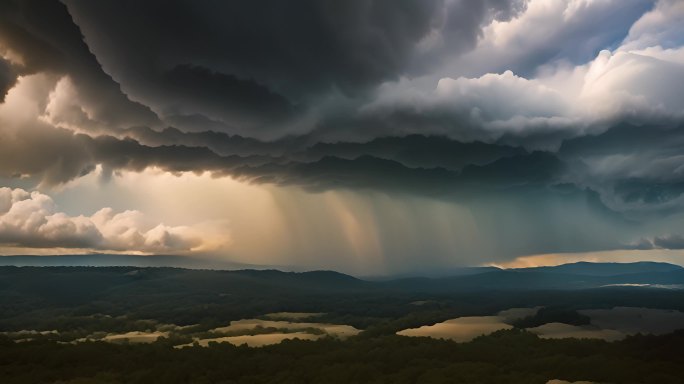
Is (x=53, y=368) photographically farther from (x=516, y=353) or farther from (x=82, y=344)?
(x=516, y=353)

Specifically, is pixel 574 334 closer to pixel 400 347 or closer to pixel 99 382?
pixel 400 347

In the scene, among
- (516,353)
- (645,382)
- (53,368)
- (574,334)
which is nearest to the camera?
(645,382)

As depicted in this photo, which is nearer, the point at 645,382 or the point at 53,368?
the point at 645,382

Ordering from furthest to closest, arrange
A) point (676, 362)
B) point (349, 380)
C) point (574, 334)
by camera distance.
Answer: point (574, 334), point (676, 362), point (349, 380)

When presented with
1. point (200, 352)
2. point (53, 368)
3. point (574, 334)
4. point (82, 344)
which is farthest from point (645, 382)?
point (82, 344)

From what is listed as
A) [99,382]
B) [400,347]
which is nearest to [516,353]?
[400,347]

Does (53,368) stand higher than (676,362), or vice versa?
(676,362)
